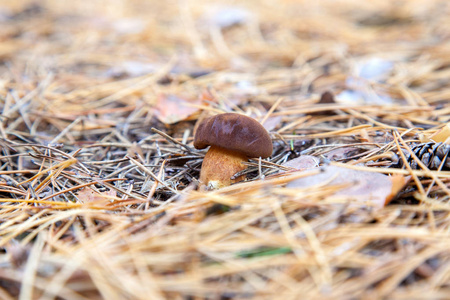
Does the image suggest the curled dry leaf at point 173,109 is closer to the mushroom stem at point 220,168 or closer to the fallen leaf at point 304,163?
the mushroom stem at point 220,168

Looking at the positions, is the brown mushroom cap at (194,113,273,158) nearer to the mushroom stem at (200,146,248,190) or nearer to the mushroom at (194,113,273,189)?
the mushroom at (194,113,273,189)

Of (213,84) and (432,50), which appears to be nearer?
(213,84)

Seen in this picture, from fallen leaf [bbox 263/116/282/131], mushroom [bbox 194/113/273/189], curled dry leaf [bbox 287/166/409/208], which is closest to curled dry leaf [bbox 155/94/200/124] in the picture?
fallen leaf [bbox 263/116/282/131]

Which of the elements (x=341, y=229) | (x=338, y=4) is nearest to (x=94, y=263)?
(x=341, y=229)

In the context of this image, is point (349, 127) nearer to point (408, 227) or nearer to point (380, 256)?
point (408, 227)

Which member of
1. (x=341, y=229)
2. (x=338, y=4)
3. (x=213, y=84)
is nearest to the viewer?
(x=341, y=229)

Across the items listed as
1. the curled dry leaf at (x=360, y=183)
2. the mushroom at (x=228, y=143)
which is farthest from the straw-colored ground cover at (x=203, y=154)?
the mushroom at (x=228, y=143)
